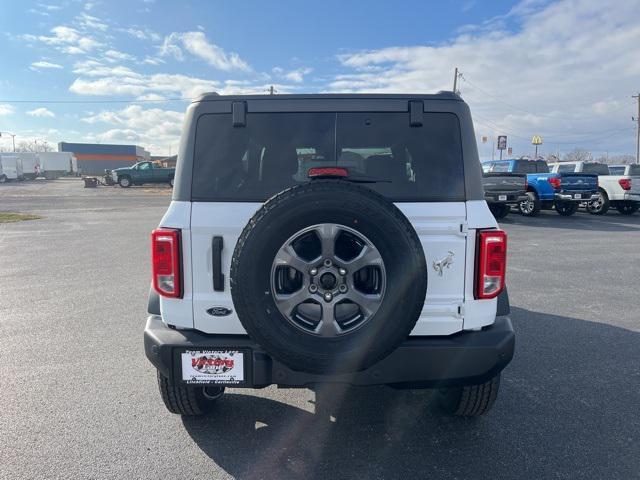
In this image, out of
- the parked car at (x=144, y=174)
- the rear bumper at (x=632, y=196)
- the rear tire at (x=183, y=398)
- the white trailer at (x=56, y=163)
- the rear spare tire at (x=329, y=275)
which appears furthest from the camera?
the white trailer at (x=56, y=163)

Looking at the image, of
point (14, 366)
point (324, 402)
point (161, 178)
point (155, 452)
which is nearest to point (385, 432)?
point (324, 402)

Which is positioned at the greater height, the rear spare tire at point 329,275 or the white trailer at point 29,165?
the white trailer at point 29,165

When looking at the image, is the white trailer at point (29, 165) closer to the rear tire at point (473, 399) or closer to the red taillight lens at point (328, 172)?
the red taillight lens at point (328, 172)

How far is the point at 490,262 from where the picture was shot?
261 cm

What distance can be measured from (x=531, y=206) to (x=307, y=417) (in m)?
15.8

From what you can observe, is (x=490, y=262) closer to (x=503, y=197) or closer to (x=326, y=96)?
(x=326, y=96)

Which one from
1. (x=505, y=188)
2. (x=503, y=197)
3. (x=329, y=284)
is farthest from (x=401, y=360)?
(x=505, y=188)

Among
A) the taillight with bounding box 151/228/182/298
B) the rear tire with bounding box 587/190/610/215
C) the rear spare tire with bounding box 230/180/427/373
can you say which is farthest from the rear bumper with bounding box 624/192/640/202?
the taillight with bounding box 151/228/182/298

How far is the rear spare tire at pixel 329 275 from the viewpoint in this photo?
229 cm

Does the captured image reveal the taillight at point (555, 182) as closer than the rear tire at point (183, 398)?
No

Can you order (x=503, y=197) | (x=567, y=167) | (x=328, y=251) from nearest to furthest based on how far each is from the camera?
(x=328, y=251) → (x=503, y=197) → (x=567, y=167)

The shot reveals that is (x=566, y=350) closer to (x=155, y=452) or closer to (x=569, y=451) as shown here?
(x=569, y=451)

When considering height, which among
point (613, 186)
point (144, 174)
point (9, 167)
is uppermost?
point (9, 167)

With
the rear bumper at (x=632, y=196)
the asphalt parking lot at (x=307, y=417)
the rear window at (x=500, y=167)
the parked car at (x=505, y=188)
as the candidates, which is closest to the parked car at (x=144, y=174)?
the rear window at (x=500, y=167)
